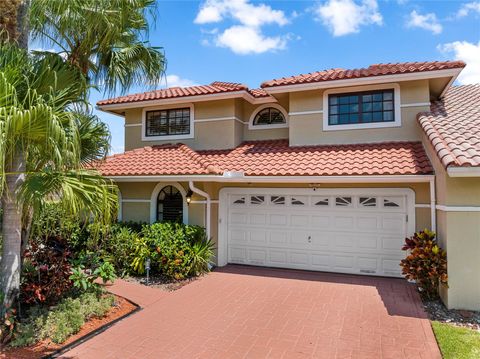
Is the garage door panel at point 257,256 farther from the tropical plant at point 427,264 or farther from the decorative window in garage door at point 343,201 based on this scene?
the tropical plant at point 427,264

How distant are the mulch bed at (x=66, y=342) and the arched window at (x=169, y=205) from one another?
456 cm

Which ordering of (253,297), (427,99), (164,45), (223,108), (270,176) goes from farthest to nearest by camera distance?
1. (223,108)
2. (427,99)
3. (270,176)
4. (164,45)
5. (253,297)

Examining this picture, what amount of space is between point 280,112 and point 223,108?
2388mm

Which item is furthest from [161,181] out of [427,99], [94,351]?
[427,99]

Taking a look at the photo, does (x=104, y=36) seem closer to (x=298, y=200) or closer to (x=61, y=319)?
(x=61, y=319)

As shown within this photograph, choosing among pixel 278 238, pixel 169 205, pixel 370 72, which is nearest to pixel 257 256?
pixel 278 238

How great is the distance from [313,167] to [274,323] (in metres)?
5.05

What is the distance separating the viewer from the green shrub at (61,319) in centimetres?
608

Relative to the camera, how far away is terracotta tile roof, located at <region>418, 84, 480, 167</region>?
293 inches

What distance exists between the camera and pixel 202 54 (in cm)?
1262

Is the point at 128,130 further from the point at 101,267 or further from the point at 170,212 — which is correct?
the point at 101,267

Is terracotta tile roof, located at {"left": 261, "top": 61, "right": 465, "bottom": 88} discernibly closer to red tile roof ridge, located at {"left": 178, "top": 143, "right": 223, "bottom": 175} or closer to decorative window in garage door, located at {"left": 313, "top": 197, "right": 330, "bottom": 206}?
red tile roof ridge, located at {"left": 178, "top": 143, "right": 223, "bottom": 175}

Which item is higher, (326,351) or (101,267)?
(101,267)

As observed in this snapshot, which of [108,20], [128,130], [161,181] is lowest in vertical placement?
[161,181]
